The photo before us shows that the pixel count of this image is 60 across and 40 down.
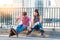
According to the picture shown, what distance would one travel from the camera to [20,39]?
12109mm

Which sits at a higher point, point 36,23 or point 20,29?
point 36,23

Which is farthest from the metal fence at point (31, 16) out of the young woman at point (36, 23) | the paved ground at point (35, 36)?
the young woman at point (36, 23)

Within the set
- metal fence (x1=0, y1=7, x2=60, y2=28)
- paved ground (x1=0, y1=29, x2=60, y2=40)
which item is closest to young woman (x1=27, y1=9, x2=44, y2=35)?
paved ground (x1=0, y1=29, x2=60, y2=40)

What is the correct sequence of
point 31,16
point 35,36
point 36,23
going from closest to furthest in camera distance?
point 36,23 → point 35,36 → point 31,16

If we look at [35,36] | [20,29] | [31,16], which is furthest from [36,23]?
[31,16]

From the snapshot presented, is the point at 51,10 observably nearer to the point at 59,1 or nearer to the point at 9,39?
the point at 59,1

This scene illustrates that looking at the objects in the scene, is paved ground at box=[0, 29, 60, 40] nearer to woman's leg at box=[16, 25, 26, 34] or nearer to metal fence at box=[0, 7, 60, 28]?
woman's leg at box=[16, 25, 26, 34]

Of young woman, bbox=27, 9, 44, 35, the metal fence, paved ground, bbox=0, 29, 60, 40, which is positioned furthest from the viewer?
the metal fence

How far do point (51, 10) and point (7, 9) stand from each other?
→ 2868 mm

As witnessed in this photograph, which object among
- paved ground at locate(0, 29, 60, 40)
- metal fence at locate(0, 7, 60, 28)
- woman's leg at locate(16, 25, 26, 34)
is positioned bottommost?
paved ground at locate(0, 29, 60, 40)

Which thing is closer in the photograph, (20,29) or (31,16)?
(20,29)

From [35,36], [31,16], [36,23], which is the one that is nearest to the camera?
[36,23]

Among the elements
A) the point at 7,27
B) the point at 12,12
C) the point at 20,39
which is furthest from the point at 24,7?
the point at 20,39

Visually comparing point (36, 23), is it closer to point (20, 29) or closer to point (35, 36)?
point (35, 36)
